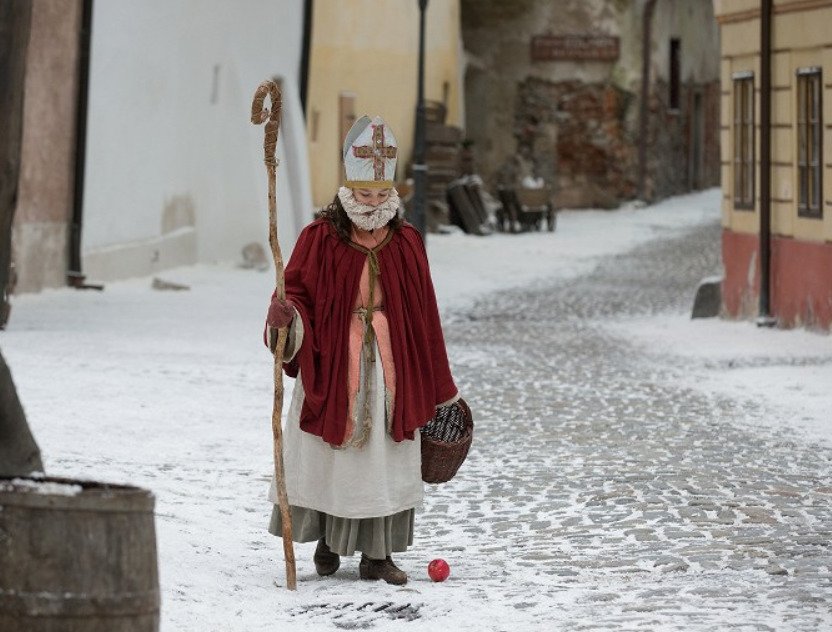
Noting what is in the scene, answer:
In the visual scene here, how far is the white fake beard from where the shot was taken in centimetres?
694

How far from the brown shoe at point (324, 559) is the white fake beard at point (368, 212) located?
1.08 metres

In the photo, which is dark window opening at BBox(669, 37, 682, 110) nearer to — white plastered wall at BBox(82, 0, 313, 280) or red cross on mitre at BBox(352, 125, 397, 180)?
white plastered wall at BBox(82, 0, 313, 280)

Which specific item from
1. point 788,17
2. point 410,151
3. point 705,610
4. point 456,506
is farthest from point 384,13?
point 705,610

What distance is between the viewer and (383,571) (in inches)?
271

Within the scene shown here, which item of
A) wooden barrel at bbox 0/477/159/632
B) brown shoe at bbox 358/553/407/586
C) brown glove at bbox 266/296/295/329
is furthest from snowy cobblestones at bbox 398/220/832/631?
wooden barrel at bbox 0/477/159/632

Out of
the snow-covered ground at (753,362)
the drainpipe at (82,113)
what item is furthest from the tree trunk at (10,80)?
the drainpipe at (82,113)

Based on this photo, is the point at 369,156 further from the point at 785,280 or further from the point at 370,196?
the point at 785,280

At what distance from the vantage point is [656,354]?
50.4 ft

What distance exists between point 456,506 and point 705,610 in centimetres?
238

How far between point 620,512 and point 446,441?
4.98 feet

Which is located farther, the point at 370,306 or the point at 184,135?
the point at 184,135

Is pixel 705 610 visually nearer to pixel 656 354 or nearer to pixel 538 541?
pixel 538 541

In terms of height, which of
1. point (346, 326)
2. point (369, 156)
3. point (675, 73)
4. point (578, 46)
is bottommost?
point (346, 326)

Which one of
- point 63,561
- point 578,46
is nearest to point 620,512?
point 63,561
